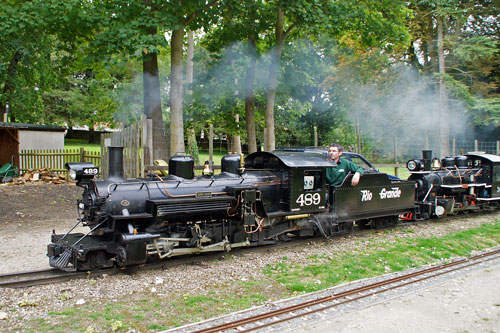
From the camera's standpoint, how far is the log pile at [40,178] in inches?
616

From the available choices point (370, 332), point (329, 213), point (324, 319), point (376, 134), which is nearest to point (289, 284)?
point (324, 319)

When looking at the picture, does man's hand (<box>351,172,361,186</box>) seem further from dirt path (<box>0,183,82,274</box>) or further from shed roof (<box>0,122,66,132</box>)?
shed roof (<box>0,122,66,132</box>)

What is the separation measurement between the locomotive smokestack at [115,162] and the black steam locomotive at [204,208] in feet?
0.05

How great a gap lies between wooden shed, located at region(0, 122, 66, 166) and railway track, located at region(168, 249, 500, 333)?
1655 cm

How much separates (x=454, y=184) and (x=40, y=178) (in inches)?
590

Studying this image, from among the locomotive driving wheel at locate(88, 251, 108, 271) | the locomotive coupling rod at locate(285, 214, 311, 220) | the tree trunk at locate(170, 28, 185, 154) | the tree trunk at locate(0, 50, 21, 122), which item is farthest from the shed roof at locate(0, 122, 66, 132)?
the locomotive coupling rod at locate(285, 214, 311, 220)

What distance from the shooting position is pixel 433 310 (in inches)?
207

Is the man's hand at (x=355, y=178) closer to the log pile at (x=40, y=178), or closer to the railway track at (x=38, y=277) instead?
the railway track at (x=38, y=277)

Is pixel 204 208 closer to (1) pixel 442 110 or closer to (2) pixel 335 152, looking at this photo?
(2) pixel 335 152

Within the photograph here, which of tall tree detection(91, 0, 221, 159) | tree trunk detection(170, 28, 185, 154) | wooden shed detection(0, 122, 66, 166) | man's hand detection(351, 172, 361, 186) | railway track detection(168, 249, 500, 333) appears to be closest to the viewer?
railway track detection(168, 249, 500, 333)

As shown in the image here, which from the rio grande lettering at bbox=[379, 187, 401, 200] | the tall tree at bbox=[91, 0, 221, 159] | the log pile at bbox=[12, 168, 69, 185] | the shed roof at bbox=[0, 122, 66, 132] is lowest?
the rio grande lettering at bbox=[379, 187, 401, 200]

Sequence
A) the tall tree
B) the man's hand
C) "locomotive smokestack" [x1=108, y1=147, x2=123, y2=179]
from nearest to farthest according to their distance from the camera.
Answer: "locomotive smokestack" [x1=108, y1=147, x2=123, y2=179] → the man's hand → the tall tree

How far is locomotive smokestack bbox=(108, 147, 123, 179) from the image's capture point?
6.71 meters

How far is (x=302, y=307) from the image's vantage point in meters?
5.21
